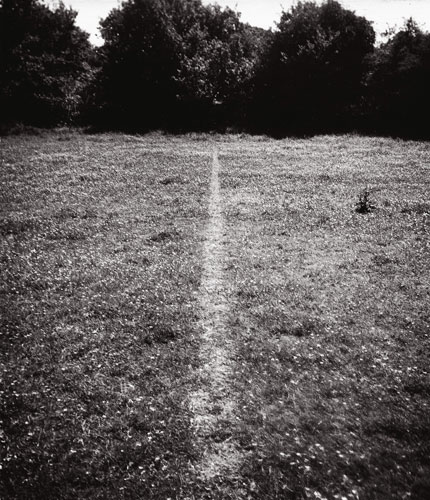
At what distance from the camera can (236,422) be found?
651 centimetres

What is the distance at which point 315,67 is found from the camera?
43969 mm

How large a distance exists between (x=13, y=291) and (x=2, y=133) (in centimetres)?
3402

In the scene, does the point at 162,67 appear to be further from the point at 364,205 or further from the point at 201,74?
the point at 364,205

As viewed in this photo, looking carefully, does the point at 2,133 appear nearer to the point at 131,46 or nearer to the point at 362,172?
the point at 131,46

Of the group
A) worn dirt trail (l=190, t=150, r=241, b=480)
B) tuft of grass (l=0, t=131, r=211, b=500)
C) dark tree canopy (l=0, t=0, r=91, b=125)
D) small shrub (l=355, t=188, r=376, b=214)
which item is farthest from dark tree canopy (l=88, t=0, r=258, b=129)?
worn dirt trail (l=190, t=150, r=241, b=480)

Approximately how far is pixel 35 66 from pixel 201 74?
767 inches

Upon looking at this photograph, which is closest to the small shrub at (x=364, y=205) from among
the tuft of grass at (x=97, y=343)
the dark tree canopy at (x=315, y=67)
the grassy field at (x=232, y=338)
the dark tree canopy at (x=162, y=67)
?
the grassy field at (x=232, y=338)

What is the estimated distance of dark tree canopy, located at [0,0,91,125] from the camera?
42.5m

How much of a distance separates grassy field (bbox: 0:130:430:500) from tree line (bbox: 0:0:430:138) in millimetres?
29597

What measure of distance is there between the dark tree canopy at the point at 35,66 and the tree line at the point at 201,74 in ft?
0.38

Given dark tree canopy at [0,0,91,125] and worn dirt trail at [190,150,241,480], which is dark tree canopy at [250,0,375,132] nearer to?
dark tree canopy at [0,0,91,125]

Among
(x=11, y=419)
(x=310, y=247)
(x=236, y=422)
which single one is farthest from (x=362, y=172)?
(x=11, y=419)

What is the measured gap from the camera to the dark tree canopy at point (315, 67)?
144 ft

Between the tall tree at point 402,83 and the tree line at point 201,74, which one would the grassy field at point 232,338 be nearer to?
the tall tree at point 402,83
